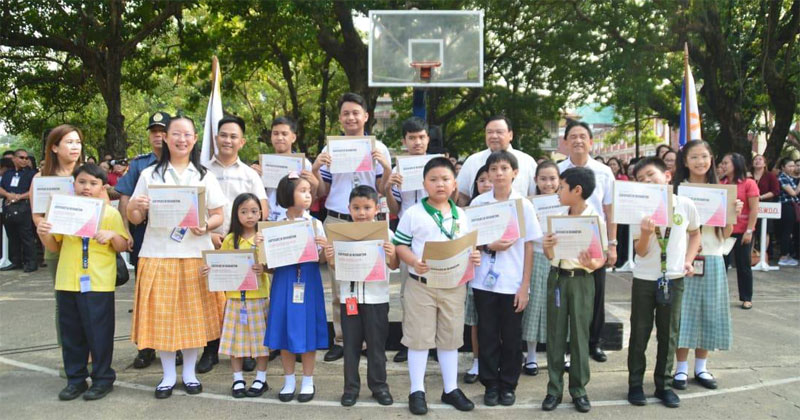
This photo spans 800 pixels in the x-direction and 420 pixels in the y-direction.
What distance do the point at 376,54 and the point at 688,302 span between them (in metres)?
5.55

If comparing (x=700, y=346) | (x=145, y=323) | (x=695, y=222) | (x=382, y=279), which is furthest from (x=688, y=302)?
(x=145, y=323)

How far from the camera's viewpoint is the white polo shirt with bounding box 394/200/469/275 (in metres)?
4.09

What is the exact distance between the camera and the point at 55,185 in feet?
14.5

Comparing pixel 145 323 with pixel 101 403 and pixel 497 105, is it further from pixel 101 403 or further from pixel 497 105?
pixel 497 105

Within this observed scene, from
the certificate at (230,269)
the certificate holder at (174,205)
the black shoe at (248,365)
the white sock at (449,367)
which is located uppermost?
the certificate holder at (174,205)

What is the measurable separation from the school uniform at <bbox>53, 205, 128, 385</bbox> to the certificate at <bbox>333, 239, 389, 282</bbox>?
1631mm

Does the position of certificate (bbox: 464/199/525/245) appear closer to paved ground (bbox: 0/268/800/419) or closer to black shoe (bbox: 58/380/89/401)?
→ paved ground (bbox: 0/268/800/419)

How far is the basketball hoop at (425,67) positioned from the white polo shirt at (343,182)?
326cm

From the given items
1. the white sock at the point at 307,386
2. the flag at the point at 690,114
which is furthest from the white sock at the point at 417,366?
the flag at the point at 690,114

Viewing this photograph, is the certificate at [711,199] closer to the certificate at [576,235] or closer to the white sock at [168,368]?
the certificate at [576,235]

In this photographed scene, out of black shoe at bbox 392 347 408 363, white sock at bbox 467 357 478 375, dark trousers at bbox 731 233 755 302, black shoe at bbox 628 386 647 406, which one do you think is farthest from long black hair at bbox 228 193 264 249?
dark trousers at bbox 731 233 755 302

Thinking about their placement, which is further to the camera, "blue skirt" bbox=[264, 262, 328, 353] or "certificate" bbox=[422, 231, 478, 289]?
"blue skirt" bbox=[264, 262, 328, 353]

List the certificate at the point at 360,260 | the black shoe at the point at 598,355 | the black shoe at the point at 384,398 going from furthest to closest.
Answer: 1. the black shoe at the point at 598,355
2. the black shoe at the point at 384,398
3. the certificate at the point at 360,260

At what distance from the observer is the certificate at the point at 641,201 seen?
3.96 metres
